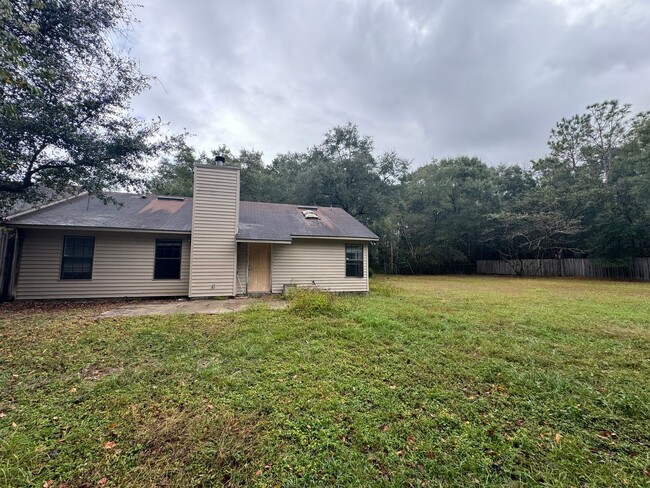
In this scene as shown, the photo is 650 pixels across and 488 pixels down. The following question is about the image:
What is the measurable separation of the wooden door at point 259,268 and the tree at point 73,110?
4.26 metres

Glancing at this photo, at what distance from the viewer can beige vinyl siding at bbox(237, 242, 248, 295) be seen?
9.59 meters

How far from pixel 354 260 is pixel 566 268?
18.8m

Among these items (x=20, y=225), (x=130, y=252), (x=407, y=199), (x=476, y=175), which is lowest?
(x=130, y=252)

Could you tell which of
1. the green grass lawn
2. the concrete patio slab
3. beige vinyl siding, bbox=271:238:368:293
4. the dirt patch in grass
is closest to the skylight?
beige vinyl siding, bbox=271:238:368:293

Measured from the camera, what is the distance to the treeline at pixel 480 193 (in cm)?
1789

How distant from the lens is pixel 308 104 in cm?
1574

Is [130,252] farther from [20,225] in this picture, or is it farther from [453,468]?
[453,468]

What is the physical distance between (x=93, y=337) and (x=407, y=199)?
24.6 m

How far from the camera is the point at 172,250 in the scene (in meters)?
9.30

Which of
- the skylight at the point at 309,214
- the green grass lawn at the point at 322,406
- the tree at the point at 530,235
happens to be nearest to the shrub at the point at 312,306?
the green grass lawn at the point at 322,406

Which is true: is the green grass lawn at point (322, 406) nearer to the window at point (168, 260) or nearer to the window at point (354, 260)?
the window at point (168, 260)

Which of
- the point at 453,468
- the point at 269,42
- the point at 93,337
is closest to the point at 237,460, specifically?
the point at 453,468

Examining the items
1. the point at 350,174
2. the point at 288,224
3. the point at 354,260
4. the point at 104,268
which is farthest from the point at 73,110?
the point at 350,174

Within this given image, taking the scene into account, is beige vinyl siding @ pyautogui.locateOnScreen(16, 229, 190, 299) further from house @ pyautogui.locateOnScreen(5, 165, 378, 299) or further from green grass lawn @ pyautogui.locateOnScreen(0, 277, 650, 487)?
green grass lawn @ pyautogui.locateOnScreen(0, 277, 650, 487)
